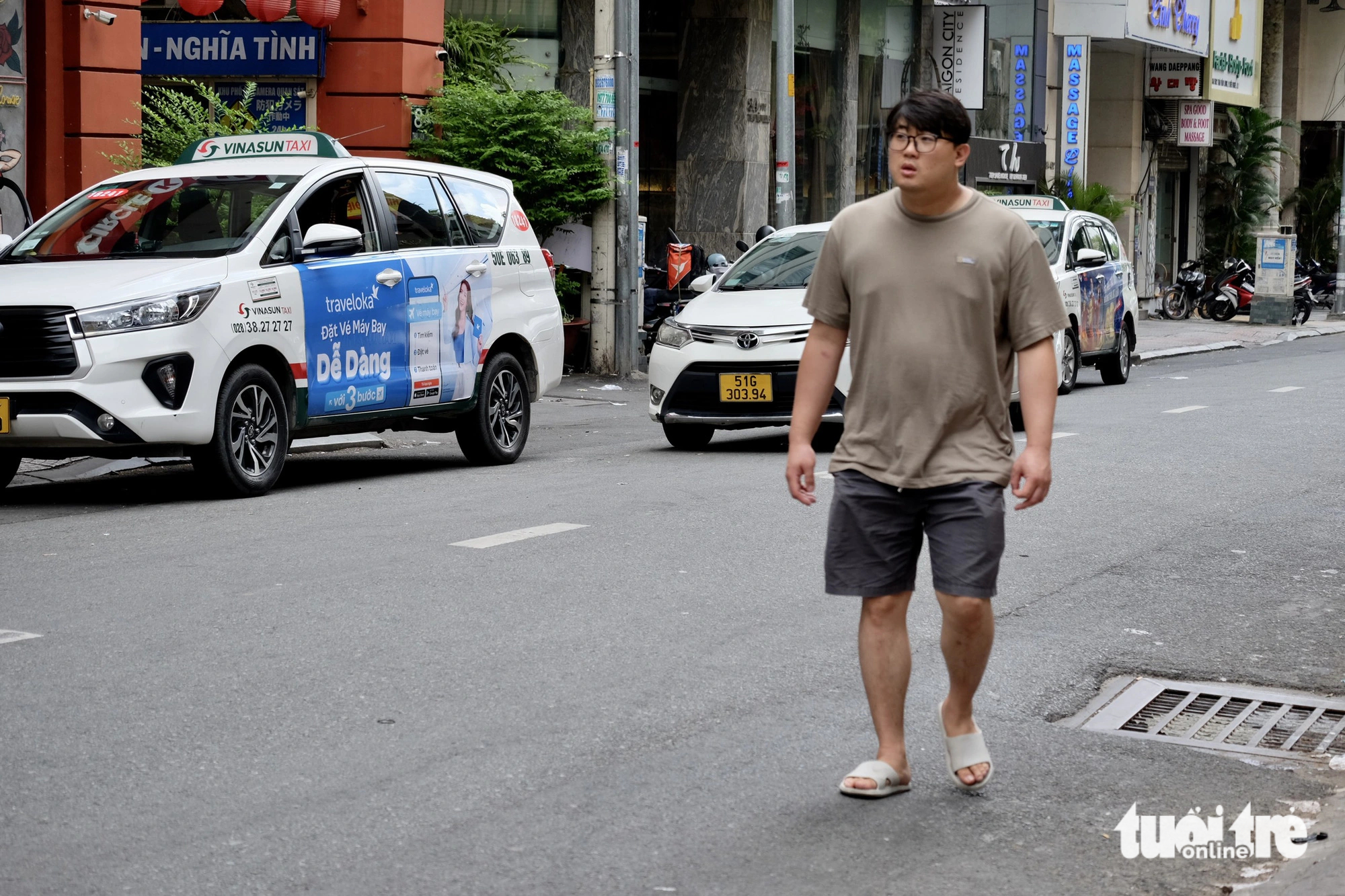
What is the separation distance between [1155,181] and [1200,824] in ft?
118

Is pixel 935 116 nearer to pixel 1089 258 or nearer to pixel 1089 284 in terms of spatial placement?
pixel 1089 258

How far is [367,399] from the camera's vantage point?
10.9 m

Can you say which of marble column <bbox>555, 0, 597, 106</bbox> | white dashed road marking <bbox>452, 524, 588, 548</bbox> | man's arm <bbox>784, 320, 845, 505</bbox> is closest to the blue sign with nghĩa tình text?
marble column <bbox>555, 0, 597, 106</bbox>

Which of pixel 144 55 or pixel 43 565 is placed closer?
pixel 43 565

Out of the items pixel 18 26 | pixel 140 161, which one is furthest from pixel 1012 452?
pixel 18 26

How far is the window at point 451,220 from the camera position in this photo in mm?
11734

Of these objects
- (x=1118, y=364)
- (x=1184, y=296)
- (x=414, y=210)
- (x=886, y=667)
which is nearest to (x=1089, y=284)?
A: (x=1118, y=364)

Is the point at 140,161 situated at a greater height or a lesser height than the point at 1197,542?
greater

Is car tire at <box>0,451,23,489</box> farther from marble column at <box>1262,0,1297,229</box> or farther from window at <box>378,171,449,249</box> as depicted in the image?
marble column at <box>1262,0,1297,229</box>

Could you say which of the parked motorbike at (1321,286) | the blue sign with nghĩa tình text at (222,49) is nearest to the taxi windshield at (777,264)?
the blue sign with nghĩa tình text at (222,49)

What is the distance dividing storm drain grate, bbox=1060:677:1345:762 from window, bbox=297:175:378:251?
6110mm

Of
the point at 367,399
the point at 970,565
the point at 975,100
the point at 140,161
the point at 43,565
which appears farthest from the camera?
the point at 975,100

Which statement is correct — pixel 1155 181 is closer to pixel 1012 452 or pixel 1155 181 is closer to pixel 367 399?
pixel 367 399

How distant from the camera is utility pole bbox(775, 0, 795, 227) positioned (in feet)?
69.2
